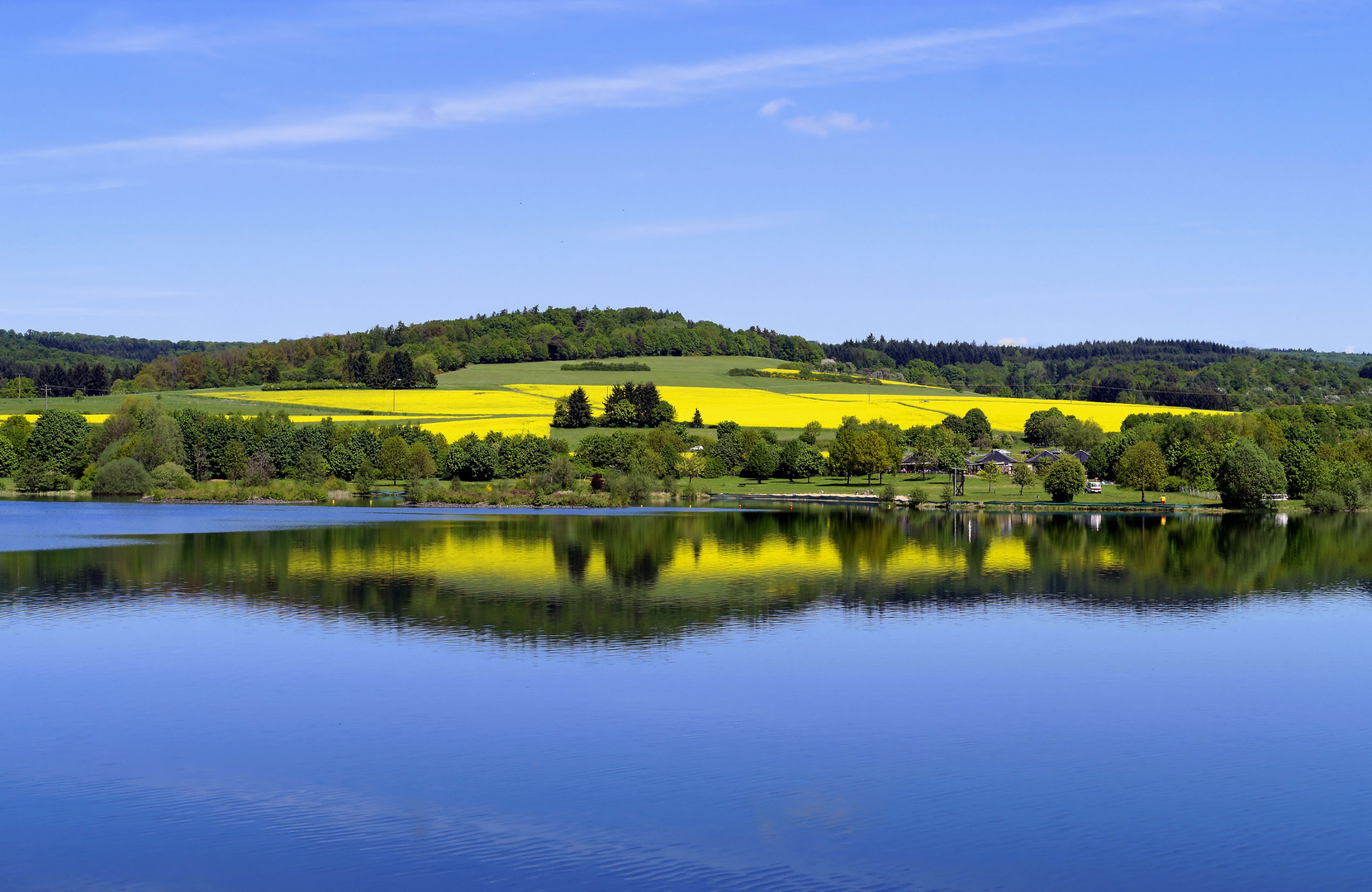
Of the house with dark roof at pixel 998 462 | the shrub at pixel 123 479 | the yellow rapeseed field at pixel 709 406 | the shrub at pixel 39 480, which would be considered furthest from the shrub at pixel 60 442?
the house with dark roof at pixel 998 462

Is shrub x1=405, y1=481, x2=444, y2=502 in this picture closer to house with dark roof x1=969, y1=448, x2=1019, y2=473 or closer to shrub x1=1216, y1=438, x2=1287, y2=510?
house with dark roof x1=969, y1=448, x2=1019, y2=473

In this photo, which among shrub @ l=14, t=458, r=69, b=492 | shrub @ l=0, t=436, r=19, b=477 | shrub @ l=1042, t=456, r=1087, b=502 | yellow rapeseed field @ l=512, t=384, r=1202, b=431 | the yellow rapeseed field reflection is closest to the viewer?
the yellow rapeseed field reflection

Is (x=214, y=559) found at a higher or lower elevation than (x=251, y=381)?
lower

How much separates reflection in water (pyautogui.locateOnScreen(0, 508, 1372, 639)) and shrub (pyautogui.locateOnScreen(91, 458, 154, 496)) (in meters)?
37.6

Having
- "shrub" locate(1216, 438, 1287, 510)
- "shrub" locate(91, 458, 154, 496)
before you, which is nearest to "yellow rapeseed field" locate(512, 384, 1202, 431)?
"shrub" locate(1216, 438, 1287, 510)

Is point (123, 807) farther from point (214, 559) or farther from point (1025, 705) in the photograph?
point (214, 559)

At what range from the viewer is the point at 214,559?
5619 cm

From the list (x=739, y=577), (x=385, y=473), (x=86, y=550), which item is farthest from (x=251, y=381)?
(x=739, y=577)

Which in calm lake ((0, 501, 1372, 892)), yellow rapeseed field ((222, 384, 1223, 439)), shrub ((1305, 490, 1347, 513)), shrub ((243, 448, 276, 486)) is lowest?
shrub ((1305, 490, 1347, 513))

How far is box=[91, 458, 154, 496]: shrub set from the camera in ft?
343

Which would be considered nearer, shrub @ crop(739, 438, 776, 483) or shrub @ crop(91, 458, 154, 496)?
shrub @ crop(91, 458, 154, 496)

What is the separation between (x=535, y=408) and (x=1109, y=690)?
4778 inches

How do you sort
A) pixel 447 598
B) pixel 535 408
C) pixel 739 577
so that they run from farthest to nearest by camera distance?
1. pixel 535 408
2. pixel 739 577
3. pixel 447 598

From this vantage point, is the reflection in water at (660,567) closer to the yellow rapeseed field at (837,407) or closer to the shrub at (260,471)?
the shrub at (260,471)
